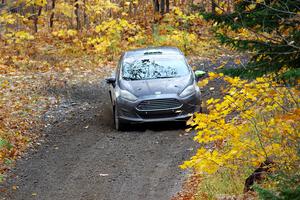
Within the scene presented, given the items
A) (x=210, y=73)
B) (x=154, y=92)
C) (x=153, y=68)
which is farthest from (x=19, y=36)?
(x=210, y=73)

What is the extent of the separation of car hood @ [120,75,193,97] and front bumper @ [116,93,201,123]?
16 cm

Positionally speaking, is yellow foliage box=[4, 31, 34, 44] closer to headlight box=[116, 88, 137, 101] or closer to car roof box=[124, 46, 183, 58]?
car roof box=[124, 46, 183, 58]

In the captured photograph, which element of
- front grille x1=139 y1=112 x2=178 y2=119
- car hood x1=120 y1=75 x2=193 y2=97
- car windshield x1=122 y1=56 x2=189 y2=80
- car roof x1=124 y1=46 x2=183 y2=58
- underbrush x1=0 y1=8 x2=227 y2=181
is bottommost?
underbrush x1=0 y1=8 x2=227 y2=181

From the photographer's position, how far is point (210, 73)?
677 centimetres

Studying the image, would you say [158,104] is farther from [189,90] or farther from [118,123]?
[118,123]

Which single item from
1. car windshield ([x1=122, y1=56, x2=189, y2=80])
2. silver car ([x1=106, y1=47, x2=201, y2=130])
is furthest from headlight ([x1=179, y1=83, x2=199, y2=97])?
car windshield ([x1=122, y1=56, x2=189, y2=80])

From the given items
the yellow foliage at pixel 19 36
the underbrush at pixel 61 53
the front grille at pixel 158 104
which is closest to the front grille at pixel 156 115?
the front grille at pixel 158 104

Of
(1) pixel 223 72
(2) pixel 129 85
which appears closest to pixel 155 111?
(2) pixel 129 85

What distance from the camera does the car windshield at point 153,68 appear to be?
12.4 meters

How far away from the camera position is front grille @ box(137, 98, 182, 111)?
1162 centimetres

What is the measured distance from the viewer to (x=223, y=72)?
560 cm

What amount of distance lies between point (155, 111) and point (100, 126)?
1934 mm

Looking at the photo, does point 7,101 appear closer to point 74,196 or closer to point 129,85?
point 129,85

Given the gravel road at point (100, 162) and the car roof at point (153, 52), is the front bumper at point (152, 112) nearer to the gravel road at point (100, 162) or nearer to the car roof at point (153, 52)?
the gravel road at point (100, 162)
